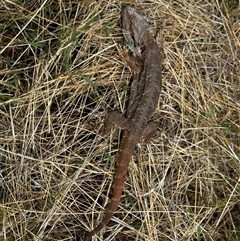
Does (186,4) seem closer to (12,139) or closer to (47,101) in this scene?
(47,101)

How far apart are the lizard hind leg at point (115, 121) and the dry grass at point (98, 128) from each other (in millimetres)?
71

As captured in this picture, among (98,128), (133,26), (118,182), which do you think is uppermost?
(133,26)

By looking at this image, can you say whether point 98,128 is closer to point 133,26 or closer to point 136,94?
point 136,94

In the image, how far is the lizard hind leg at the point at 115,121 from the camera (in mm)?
4031

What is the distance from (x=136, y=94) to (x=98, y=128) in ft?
1.32

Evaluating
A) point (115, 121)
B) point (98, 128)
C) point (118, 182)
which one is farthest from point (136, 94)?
point (118, 182)

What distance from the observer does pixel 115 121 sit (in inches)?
159

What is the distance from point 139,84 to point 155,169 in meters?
0.69

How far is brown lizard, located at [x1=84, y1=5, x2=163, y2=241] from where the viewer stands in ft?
12.8

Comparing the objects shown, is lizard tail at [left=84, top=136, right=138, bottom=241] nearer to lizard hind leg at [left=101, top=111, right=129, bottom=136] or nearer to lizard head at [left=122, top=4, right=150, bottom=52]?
lizard hind leg at [left=101, top=111, right=129, bottom=136]

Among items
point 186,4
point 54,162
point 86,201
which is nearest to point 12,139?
point 54,162

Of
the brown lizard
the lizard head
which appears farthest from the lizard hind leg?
the lizard head

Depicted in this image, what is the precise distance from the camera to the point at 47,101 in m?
4.03

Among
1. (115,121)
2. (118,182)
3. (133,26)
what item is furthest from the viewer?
(133,26)
